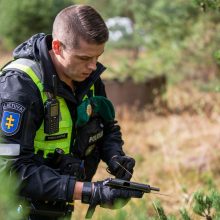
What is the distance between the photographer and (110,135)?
10.3 feet

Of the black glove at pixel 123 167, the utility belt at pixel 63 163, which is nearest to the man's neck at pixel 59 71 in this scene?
the utility belt at pixel 63 163

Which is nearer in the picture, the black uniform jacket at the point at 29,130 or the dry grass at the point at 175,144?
the black uniform jacket at the point at 29,130

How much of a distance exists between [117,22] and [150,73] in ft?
3.62

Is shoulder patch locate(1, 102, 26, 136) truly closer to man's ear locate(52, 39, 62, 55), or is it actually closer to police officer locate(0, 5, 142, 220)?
police officer locate(0, 5, 142, 220)

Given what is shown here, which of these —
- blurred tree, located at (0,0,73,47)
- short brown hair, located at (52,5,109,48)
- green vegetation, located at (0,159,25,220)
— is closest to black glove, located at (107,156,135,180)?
short brown hair, located at (52,5,109,48)

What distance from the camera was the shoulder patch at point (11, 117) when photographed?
7.95 ft

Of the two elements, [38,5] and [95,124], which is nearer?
[95,124]

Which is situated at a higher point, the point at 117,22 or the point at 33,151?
the point at 117,22

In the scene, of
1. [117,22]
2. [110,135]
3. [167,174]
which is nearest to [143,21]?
[117,22]

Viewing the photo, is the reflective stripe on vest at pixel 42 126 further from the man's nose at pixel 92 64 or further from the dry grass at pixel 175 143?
the dry grass at pixel 175 143

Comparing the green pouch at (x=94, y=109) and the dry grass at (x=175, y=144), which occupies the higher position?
the green pouch at (x=94, y=109)

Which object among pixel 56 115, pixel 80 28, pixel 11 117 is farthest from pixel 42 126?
pixel 80 28

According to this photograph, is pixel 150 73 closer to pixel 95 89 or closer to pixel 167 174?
pixel 167 174

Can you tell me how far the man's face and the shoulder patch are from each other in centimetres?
34
